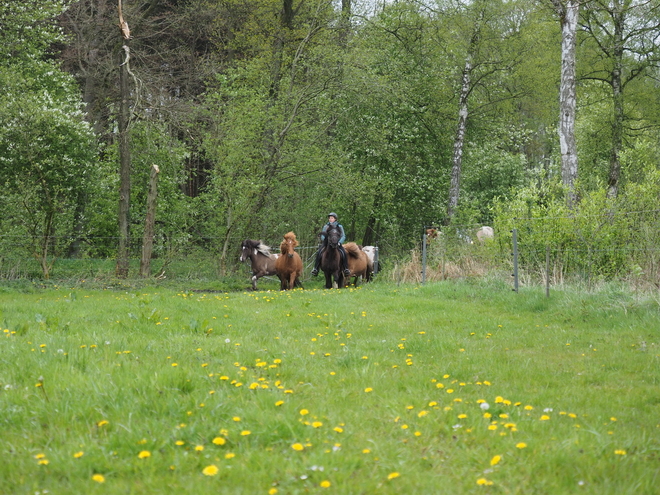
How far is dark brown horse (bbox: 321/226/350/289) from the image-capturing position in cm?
1886

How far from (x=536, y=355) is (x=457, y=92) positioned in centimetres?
2350

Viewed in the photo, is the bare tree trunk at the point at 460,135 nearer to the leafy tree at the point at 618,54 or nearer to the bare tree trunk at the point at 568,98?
the leafy tree at the point at 618,54

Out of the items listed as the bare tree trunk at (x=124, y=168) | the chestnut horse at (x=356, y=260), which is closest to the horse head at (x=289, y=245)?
the chestnut horse at (x=356, y=260)

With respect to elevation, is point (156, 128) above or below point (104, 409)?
above

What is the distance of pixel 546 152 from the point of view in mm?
58656

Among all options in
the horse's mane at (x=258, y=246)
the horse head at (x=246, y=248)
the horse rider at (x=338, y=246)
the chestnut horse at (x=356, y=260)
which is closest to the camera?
the horse rider at (x=338, y=246)

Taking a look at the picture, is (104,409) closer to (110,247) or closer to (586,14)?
(110,247)

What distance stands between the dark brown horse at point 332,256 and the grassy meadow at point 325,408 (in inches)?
363

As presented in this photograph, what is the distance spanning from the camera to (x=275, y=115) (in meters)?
25.2

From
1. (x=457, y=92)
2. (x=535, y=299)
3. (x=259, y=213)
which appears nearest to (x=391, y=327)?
(x=535, y=299)

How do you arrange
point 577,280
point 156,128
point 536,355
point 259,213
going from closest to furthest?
point 536,355
point 577,280
point 156,128
point 259,213

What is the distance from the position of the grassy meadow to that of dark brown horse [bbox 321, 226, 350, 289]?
30.2 feet

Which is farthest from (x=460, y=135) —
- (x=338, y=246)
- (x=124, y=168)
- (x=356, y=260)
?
(x=124, y=168)

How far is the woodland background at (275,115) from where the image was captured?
21.8 meters
